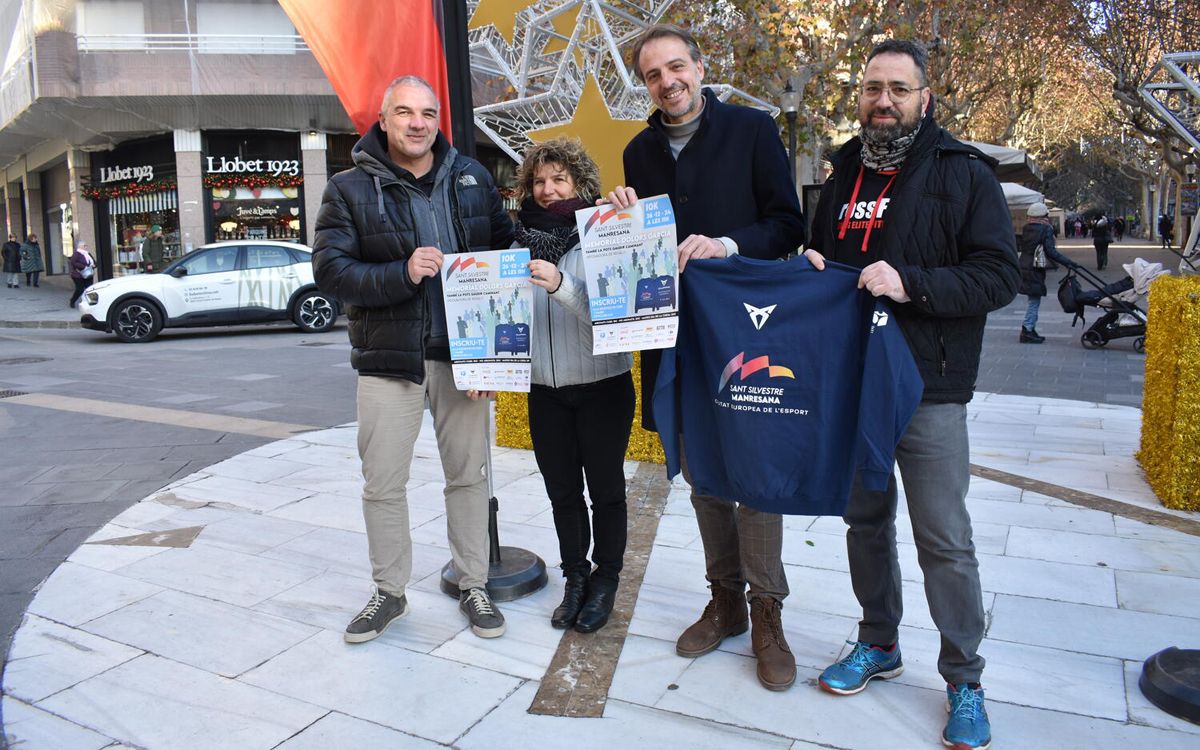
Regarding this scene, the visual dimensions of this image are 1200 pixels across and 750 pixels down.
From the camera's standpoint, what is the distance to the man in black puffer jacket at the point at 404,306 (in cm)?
340

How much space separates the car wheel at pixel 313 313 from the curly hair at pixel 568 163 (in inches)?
532

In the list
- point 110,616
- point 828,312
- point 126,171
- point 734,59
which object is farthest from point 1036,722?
point 126,171

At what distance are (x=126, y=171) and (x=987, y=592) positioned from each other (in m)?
27.5

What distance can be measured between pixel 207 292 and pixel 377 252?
43.9 ft

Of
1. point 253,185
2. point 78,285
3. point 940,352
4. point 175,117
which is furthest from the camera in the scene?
point 253,185

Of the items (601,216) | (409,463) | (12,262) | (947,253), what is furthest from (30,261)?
(947,253)

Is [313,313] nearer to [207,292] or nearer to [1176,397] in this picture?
[207,292]

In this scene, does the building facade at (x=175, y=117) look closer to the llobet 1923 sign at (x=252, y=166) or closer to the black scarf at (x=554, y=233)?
the llobet 1923 sign at (x=252, y=166)

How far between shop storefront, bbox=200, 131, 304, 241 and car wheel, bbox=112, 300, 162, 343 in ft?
31.2

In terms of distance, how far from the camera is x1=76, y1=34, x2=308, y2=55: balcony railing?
22250 millimetres

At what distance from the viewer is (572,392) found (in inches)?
139

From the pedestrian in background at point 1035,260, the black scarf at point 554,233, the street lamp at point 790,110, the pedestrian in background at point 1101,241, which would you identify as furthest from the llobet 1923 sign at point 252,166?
the pedestrian in background at point 1101,241

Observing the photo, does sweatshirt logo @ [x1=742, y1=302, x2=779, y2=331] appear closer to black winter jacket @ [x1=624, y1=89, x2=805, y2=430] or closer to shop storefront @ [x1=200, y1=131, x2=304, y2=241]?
black winter jacket @ [x1=624, y1=89, x2=805, y2=430]

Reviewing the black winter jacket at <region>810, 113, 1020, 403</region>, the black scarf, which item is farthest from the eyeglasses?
the black scarf
